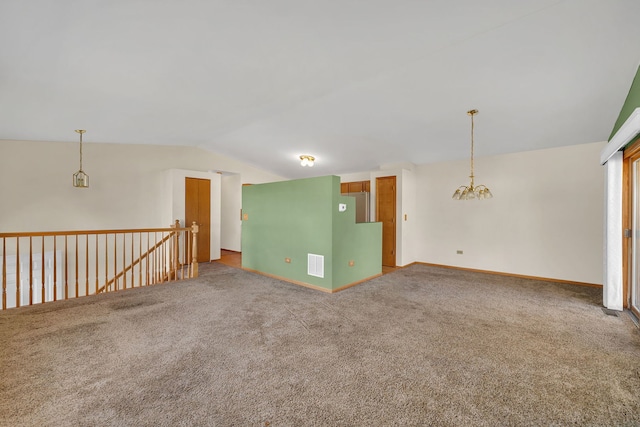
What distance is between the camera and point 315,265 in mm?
4383

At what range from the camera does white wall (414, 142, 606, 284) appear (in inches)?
178

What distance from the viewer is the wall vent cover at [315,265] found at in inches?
169

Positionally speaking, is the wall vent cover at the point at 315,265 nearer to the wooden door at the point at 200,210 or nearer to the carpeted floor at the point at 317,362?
the carpeted floor at the point at 317,362

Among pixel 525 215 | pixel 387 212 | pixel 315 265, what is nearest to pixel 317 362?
pixel 315 265

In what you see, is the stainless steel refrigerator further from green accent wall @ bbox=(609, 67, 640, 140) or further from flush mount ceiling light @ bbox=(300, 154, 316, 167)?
green accent wall @ bbox=(609, 67, 640, 140)

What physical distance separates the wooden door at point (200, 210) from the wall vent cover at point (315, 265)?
3549mm

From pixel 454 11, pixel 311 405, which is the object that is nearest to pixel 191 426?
pixel 311 405

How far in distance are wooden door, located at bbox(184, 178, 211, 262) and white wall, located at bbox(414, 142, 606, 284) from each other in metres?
5.30

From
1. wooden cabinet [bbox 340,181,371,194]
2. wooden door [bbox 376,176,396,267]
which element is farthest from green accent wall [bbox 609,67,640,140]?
wooden cabinet [bbox 340,181,371,194]

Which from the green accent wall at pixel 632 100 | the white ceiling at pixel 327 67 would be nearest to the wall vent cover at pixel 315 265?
the white ceiling at pixel 327 67

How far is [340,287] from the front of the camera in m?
4.31

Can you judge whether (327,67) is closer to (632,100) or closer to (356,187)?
(632,100)

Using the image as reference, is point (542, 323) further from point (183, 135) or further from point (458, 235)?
point (183, 135)

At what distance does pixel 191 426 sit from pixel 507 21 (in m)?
3.70
